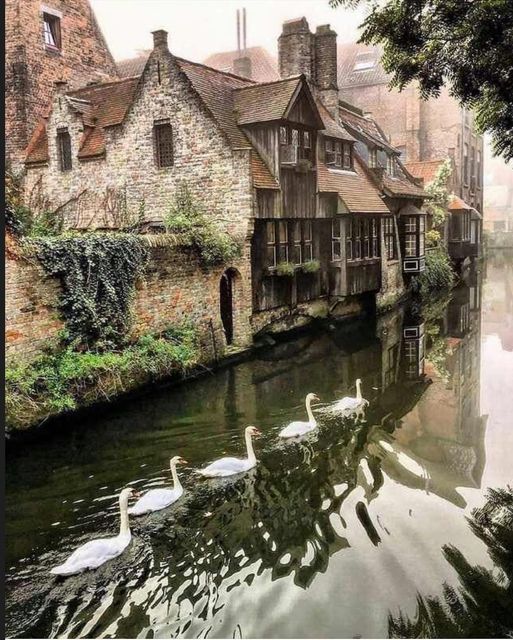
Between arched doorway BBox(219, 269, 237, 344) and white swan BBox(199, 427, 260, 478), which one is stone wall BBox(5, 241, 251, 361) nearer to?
arched doorway BBox(219, 269, 237, 344)

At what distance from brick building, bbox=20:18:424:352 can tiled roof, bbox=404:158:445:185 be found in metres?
4.17

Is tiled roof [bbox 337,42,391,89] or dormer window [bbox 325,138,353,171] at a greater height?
tiled roof [bbox 337,42,391,89]

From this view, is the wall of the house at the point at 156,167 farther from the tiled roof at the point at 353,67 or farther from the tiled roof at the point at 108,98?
the tiled roof at the point at 353,67

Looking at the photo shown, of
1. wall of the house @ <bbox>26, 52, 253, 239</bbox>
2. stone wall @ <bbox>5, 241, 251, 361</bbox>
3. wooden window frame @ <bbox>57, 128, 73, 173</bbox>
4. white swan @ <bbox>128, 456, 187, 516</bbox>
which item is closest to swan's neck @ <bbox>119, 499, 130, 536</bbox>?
white swan @ <bbox>128, 456, 187, 516</bbox>

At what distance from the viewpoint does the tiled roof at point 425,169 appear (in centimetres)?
1637

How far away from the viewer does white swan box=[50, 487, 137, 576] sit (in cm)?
372

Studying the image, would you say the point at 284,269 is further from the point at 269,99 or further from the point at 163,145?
the point at 163,145

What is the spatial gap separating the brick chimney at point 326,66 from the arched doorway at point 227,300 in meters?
4.99

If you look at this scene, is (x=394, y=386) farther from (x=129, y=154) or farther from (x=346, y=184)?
(x=129, y=154)

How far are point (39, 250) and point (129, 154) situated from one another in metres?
4.55

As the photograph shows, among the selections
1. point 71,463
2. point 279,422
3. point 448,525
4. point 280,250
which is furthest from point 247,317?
point 448,525

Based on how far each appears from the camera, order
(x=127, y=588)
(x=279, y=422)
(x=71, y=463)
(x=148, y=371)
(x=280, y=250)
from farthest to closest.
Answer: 1. (x=280, y=250)
2. (x=148, y=371)
3. (x=279, y=422)
4. (x=71, y=463)
5. (x=127, y=588)

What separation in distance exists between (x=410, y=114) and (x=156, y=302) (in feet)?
25.1

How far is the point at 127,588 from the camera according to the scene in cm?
363
